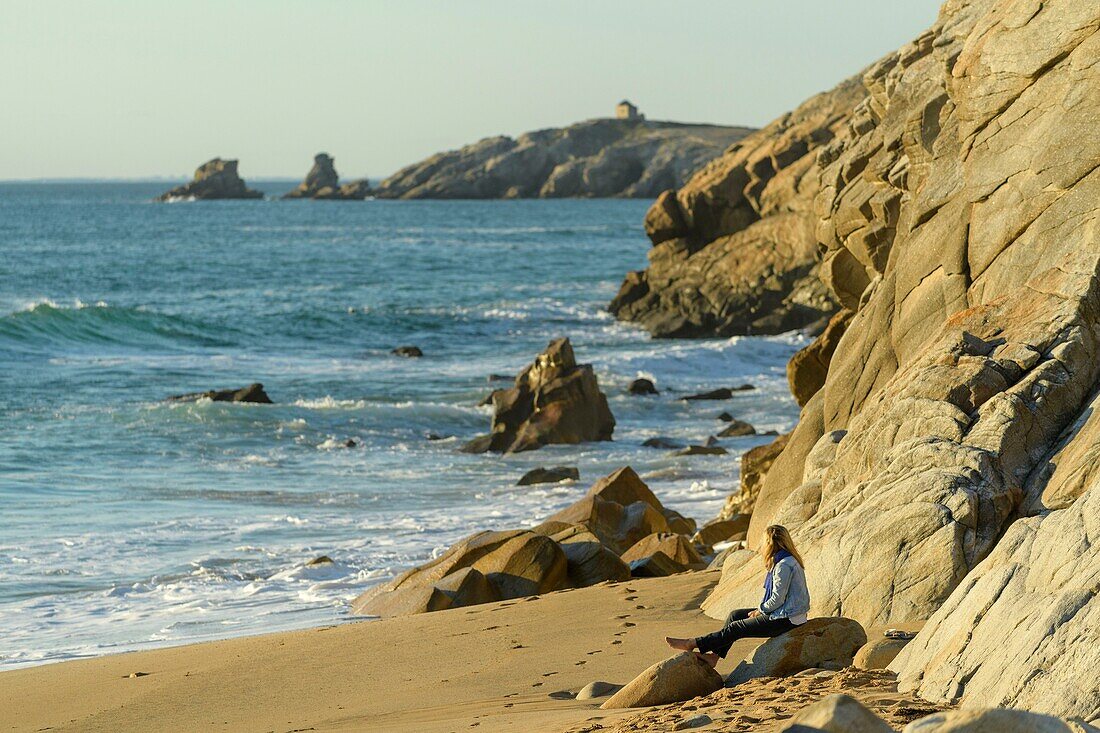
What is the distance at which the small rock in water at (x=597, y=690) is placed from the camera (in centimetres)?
883

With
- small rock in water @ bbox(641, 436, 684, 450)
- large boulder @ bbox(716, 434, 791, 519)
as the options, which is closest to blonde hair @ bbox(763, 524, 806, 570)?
large boulder @ bbox(716, 434, 791, 519)

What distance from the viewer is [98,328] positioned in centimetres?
4059

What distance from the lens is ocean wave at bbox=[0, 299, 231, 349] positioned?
37.8 metres

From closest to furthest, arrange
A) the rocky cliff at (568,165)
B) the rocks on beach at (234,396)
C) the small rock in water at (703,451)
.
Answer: the small rock in water at (703,451)
the rocks on beach at (234,396)
the rocky cliff at (568,165)

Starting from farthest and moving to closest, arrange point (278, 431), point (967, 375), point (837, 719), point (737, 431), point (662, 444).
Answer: point (278, 431) < point (737, 431) < point (662, 444) < point (967, 375) < point (837, 719)

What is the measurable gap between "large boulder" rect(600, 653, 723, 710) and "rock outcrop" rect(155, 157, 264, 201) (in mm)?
175752

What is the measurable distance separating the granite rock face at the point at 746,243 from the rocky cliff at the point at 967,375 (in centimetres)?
2360

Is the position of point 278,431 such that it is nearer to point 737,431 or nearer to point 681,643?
point 737,431

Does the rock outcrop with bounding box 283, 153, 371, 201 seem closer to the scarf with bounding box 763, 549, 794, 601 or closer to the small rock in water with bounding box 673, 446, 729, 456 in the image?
the small rock in water with bounding box 673, 446, 729, 456

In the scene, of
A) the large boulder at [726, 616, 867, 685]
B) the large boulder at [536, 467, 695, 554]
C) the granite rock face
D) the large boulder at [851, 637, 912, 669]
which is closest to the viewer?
the large boulder at [851, 637, 912, 669]

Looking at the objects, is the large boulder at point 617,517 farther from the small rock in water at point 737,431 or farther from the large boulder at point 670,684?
the small rock in water at point 737,431

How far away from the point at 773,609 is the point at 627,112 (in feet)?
591

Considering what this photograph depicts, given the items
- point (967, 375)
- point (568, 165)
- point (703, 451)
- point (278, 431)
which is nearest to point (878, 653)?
point (967, 375)

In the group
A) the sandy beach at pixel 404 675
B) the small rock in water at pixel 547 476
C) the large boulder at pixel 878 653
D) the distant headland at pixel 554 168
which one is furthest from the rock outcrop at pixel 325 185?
the large boulder at pixel 878 653
